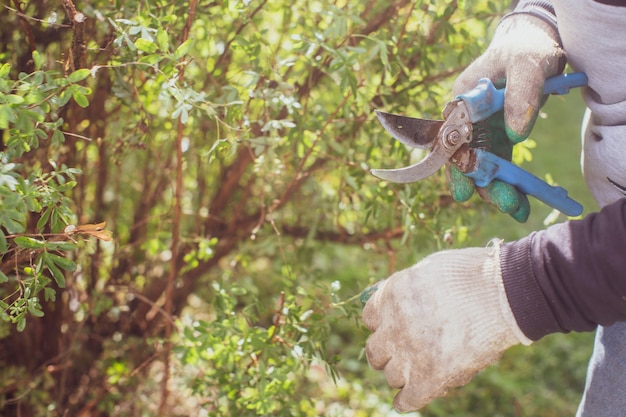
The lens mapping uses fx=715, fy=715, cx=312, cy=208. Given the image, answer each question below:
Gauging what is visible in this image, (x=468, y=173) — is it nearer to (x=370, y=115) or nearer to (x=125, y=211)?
(x=370, y=115)

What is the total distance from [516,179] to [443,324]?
1.42 ft

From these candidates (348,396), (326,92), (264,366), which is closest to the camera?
(264,366)

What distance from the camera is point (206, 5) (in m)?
2.05

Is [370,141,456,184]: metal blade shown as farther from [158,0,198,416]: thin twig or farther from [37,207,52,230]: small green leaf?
[37,207,52,230]: small green leaf

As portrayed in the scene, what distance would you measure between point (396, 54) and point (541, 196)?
28.0 inches

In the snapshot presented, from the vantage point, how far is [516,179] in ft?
5.48

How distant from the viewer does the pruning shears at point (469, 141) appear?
63.4 inches

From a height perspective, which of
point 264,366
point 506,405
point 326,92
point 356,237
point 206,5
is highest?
point 206,5

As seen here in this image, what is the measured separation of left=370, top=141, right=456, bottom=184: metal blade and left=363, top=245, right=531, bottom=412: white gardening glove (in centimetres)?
24

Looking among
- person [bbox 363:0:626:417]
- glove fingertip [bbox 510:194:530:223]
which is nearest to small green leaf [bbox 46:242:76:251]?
person [bbox 363:0:626:417]

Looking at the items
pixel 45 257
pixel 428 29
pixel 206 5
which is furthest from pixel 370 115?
pixel 45 257

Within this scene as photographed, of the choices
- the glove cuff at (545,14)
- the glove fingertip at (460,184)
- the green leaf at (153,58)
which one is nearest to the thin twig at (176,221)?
the green leaf at (153,58)

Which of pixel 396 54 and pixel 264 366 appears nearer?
pixel 264 366

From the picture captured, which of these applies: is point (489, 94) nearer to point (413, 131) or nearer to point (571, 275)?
point (413, 131)
